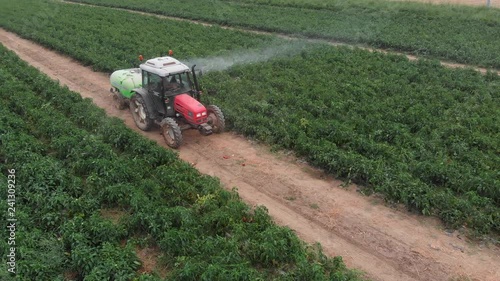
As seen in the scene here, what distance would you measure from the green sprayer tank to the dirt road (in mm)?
2092

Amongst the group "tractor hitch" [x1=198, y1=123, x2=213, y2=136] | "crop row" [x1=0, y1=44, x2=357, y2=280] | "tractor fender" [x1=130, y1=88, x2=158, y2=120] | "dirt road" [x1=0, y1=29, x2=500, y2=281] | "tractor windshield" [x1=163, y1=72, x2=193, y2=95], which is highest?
"tractor windshield" [x1=163, y1=72, x2=193, y2=95]

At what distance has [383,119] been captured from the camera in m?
15.1

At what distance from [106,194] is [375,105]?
9.62 m

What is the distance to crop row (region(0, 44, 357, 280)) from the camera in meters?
8.48

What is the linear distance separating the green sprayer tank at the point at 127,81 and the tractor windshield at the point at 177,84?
2.37 meters

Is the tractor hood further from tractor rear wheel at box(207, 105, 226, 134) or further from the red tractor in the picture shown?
tractor rear wheel at box(207, 105, 226, 134)

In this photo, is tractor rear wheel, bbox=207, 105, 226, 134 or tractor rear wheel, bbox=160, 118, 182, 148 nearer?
tractor rear wheel, bbox=160, 118, 182, 148

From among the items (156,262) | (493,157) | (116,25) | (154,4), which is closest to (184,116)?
(156,262)

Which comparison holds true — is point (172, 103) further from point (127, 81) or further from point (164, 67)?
point (127, 81)

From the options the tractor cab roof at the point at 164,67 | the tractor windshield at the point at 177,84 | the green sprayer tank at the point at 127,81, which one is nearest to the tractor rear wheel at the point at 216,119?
the tractor windshield at the point at 177,84

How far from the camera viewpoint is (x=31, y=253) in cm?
859

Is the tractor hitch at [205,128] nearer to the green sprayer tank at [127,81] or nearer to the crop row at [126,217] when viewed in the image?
the crop row at [126,217]

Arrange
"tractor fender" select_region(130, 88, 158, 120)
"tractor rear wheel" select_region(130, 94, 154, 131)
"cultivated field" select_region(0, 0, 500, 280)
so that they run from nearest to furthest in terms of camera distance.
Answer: "cultivated field" select_region(0, 0, 500, 280), "tractor fender" select_region(130, 88, 158, 120), "tractor rear wheel" select_region(130, 94, 154, 131)

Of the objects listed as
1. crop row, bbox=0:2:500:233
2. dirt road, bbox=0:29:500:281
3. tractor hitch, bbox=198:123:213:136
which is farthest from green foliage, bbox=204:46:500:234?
tractor hitch, bbox=198:123:213:136
